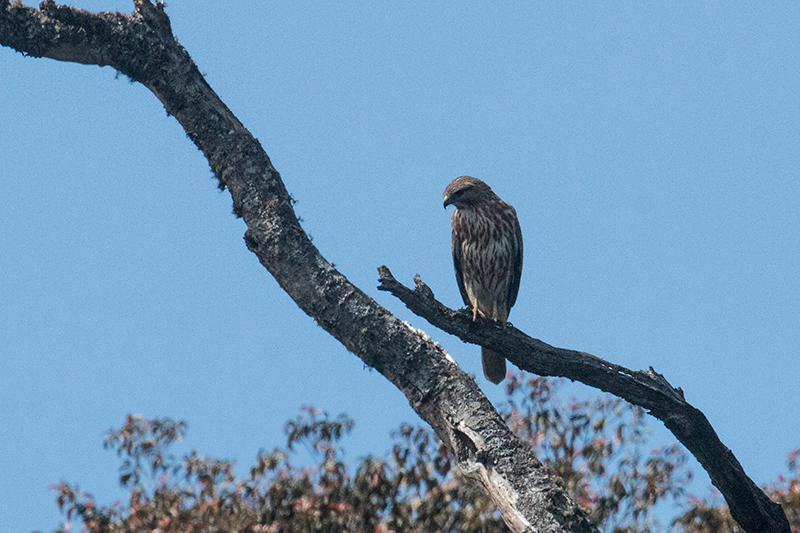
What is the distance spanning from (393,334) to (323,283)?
19.7 inches

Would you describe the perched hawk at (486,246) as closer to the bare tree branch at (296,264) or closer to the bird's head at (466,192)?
the bird's head at (466,192)

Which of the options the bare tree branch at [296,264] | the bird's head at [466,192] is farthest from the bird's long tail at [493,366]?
the bare tree branch at [296,264]

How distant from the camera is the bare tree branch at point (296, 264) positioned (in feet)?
14.9

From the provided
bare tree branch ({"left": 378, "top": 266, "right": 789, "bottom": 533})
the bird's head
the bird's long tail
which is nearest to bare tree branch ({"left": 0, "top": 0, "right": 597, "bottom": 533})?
bare tree branch ({"left": 378, "top": 266, "right": 789, "bottom": 533})

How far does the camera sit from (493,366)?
7.96m

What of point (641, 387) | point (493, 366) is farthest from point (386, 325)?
point (493, 366)

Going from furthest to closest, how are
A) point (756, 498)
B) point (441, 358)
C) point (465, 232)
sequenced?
1. point (465, 232)
2. point (756, 498)
3. point (441, 358)

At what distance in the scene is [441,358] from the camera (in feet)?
15.8

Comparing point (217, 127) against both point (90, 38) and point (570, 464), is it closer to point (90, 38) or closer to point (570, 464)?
point (90, 38)

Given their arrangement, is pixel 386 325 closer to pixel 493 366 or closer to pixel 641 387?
pixel 641 387

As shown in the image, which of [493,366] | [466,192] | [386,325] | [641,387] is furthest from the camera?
[493,366]

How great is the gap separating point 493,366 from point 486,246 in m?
1.18

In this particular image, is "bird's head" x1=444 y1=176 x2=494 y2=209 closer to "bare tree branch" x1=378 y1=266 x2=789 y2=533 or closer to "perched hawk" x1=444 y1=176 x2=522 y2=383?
"perched hawk" x1=444 y1=176 x2=522 y2=383

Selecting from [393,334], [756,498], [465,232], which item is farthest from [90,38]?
[756,498]
